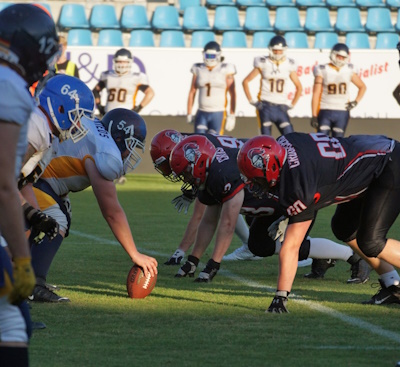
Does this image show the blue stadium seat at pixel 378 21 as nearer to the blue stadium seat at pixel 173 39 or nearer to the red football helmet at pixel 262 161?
the blue stadium seat at pixel 173 39

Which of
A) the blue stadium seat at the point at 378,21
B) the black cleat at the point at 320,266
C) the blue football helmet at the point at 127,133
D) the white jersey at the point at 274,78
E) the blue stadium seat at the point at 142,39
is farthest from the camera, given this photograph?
the blue stadium seat at the point at 378,21

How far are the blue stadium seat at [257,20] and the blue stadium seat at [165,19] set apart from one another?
1.36 meters

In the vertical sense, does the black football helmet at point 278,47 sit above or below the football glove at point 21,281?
above

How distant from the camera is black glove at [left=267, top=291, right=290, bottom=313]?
5.13 metres

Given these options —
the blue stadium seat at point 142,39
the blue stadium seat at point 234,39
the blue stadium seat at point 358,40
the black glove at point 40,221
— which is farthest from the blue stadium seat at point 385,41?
the black glove at point 40,221

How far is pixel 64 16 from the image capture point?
17.9 metres

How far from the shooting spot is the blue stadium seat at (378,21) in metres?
18.7

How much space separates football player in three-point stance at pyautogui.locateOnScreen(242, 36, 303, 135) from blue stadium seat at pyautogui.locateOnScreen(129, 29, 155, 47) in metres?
3.68

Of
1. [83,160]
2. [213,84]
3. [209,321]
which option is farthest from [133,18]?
[209,321]

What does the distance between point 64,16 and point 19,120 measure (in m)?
15.6

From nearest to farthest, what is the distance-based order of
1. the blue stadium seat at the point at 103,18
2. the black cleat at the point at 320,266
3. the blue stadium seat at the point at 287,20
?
the black cleat at the point at 320,266, the blue stadium seat at the point at 103,18, the blue stadium seat at the point at 287,20

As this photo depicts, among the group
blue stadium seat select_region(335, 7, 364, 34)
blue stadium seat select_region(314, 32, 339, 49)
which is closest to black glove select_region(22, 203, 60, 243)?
blue stadium seat select_region(314, 32, 339, 49)

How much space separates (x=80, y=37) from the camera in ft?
58.0

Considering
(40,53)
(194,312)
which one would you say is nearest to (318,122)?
(194,312)
